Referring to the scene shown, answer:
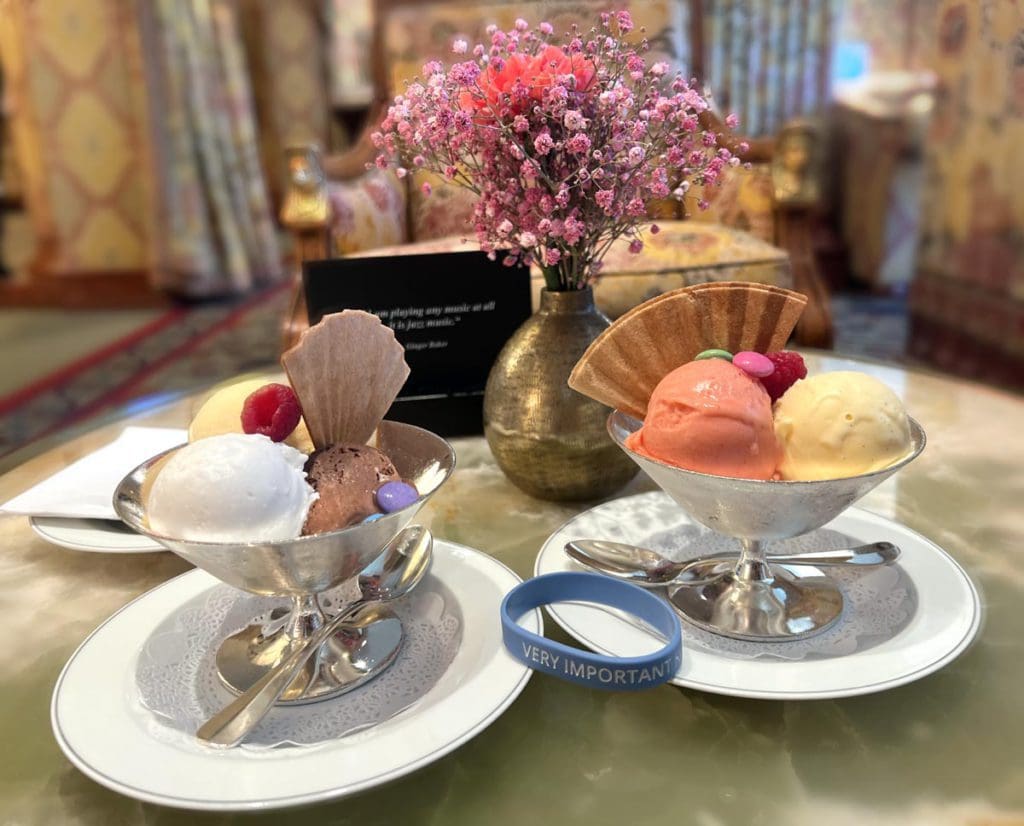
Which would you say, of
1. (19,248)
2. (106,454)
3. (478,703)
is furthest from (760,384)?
(19,248)

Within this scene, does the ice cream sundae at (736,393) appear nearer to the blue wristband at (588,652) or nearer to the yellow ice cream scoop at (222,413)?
the blue wristband at (588,652)

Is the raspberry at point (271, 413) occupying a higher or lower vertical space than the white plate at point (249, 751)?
higher

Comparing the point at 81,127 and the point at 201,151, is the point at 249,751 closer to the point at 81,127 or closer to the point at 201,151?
the point at 201,151

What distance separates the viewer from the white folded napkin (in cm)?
87

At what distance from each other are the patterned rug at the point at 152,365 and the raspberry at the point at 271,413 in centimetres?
197

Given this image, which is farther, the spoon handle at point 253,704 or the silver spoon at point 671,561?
the silver spoon at point 671,561

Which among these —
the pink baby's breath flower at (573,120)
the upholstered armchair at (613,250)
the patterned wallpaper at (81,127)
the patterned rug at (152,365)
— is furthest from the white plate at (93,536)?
the patterned wallpaper at (81,127)

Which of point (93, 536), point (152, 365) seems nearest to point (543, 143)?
point (93, 536)

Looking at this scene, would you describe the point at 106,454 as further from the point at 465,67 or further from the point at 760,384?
the point at 760,384

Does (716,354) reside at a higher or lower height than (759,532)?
higher

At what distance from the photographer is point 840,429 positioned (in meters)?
0.63

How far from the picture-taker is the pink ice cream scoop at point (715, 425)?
630mm

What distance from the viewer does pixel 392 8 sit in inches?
104

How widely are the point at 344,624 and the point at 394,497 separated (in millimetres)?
145
